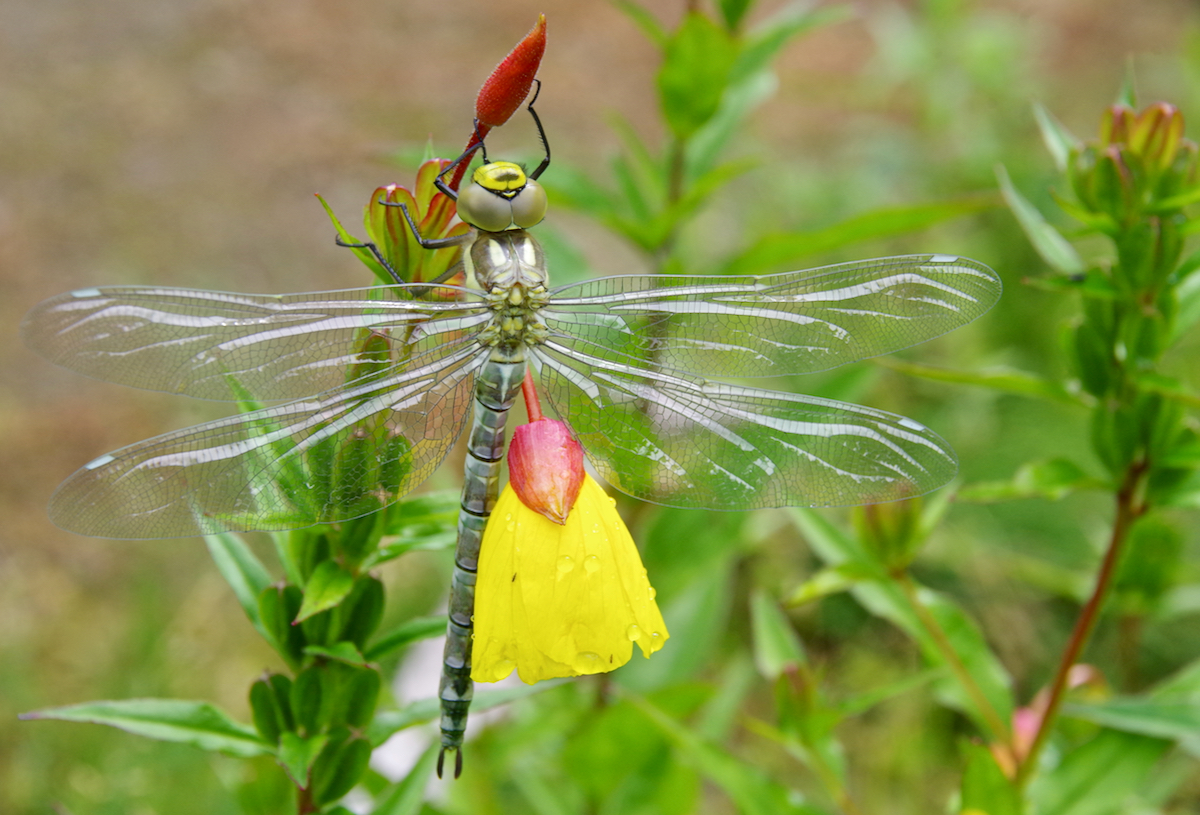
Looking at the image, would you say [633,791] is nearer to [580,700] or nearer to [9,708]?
[580,700]

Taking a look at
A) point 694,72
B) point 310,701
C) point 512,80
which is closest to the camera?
point 512,80

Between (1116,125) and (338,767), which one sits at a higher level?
(1116,125)

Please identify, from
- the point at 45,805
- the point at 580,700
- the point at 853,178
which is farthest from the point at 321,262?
the point at 580,700

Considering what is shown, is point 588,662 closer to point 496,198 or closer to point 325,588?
point 325,588

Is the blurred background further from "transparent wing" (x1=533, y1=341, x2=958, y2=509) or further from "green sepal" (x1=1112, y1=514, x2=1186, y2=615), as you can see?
"transparent wing" (x1=533, y1=341, x2=958, y2=509)

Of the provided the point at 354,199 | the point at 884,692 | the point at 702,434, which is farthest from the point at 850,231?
the point at 354,199

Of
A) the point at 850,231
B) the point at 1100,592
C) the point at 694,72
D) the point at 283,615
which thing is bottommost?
the point at 1100,592
